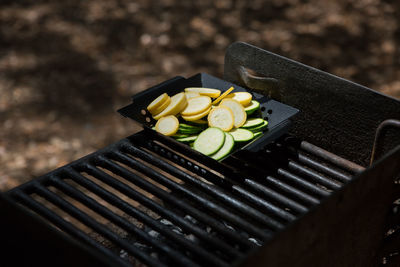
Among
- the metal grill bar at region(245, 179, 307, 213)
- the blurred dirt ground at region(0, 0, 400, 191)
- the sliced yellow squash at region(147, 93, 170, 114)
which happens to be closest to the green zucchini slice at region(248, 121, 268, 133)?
the metal grill bar at region(245, 179, 307, 213)

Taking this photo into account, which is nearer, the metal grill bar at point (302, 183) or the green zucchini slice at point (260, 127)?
the metal grill bar at point (302, 183)

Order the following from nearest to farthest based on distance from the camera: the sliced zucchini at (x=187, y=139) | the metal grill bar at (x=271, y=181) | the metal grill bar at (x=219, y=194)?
the metal grill bar at (x=219, y=194)
the metal grill bar at (x=271, y=181)
the sliced zucchini at (x=187, y=139)

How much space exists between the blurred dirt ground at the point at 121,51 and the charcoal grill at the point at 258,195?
1.51 m

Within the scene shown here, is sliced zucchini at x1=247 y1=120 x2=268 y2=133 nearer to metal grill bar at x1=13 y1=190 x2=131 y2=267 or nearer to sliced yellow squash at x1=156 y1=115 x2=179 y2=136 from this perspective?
sliced yellow squash at x1=156 y1=115 x2=179 y2=136

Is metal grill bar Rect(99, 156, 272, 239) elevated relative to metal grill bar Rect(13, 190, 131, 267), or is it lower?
elevated

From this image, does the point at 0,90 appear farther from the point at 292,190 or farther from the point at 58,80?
the point at 292,190

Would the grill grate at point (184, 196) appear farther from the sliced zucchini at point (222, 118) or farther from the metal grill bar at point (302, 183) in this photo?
the sliced zucchini at point (222, 118)

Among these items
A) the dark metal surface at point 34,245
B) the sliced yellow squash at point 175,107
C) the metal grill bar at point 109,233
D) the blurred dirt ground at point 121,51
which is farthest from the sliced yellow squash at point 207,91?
the blurred dirt ground at point 121,51

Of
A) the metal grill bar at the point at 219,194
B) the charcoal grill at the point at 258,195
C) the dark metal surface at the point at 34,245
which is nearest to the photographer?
the dark metal surface at the point at 34,245

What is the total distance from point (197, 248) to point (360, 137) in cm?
79

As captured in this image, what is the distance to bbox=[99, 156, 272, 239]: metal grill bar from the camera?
140 centimetres

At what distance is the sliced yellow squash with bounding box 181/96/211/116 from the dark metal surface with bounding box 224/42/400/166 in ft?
0.94

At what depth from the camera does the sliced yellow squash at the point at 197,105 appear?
1833 millimetres

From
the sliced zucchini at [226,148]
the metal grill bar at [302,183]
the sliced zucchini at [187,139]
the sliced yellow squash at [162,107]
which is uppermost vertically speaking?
the sliced yellow squash at [162,107]
